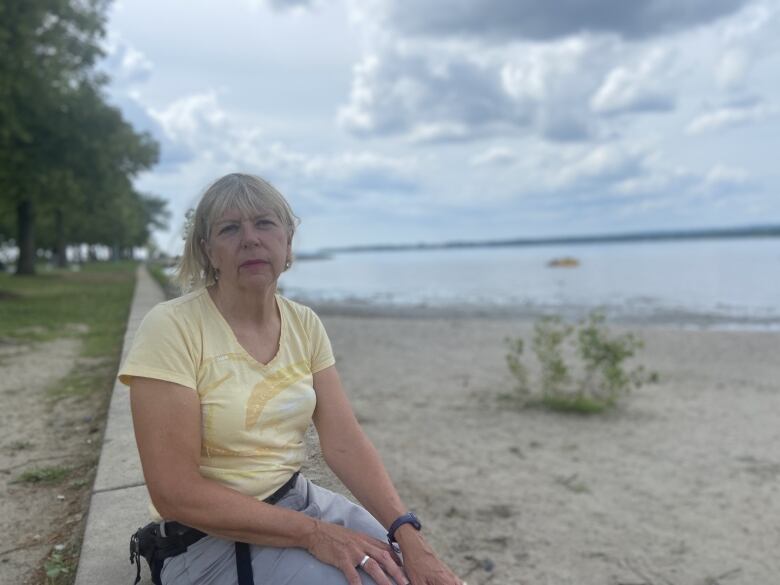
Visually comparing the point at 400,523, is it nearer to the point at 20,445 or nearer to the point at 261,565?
the point at 261,565

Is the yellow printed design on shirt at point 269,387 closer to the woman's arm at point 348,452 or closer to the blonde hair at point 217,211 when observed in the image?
the woman's arm at point 348,452

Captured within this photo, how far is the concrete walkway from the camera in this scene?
103 inches

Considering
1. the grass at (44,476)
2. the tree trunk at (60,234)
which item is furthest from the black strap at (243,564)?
the tree trunk at (60,234)

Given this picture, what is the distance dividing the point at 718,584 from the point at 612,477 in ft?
6.80

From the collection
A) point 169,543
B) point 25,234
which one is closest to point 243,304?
point 169,543

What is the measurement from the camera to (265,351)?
224 cm

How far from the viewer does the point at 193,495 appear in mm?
1990

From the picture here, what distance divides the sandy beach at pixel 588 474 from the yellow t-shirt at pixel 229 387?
2422 millimetres

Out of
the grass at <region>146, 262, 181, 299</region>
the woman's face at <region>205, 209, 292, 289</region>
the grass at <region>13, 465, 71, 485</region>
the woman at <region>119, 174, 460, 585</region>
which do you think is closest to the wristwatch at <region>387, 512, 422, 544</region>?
the woman at <region>119, 174, 460, 585</region>

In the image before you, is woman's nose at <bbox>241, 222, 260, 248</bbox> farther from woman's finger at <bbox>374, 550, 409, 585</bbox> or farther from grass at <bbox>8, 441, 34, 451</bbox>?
grass at <bbox>8, 441, 34, 451</bbox>

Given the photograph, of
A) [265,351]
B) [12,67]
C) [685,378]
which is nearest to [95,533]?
[265,351]

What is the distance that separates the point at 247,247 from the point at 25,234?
28.0 meters

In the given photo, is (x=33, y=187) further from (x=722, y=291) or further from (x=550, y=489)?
(x=722, y=291)

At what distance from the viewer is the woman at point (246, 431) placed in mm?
1992
